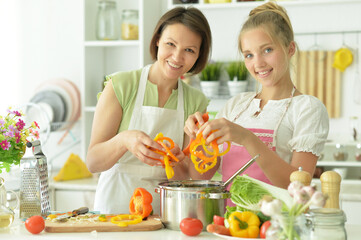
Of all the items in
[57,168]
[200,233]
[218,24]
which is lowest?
[57,168]

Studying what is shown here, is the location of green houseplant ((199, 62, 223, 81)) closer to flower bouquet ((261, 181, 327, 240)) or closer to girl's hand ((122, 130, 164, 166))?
Answer: girl's hand ((122, 130, 164, 166))

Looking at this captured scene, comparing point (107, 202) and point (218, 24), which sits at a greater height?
point (218, 24)

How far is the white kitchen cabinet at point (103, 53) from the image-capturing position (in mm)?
3629

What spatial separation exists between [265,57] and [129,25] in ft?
6.13

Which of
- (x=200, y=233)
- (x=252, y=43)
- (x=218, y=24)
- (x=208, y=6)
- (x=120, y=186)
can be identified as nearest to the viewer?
(x=200, y=233)

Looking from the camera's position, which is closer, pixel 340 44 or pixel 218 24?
pixel 340 44

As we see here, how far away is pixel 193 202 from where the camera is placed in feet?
5.36

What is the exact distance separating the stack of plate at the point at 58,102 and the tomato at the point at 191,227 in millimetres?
2302

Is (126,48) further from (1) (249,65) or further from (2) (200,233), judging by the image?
(2) (200,233)

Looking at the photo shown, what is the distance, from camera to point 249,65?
6.57ft

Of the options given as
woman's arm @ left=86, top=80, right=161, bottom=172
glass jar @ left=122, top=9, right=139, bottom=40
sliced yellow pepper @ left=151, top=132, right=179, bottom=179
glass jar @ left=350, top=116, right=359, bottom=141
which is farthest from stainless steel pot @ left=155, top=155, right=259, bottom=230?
glass jar @ left=122, top=9, right=139, bottom=40

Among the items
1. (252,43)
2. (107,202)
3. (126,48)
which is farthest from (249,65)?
(126,48)

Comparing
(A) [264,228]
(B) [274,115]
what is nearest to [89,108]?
(B) [274,115]

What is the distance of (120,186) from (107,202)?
0.27 feet
